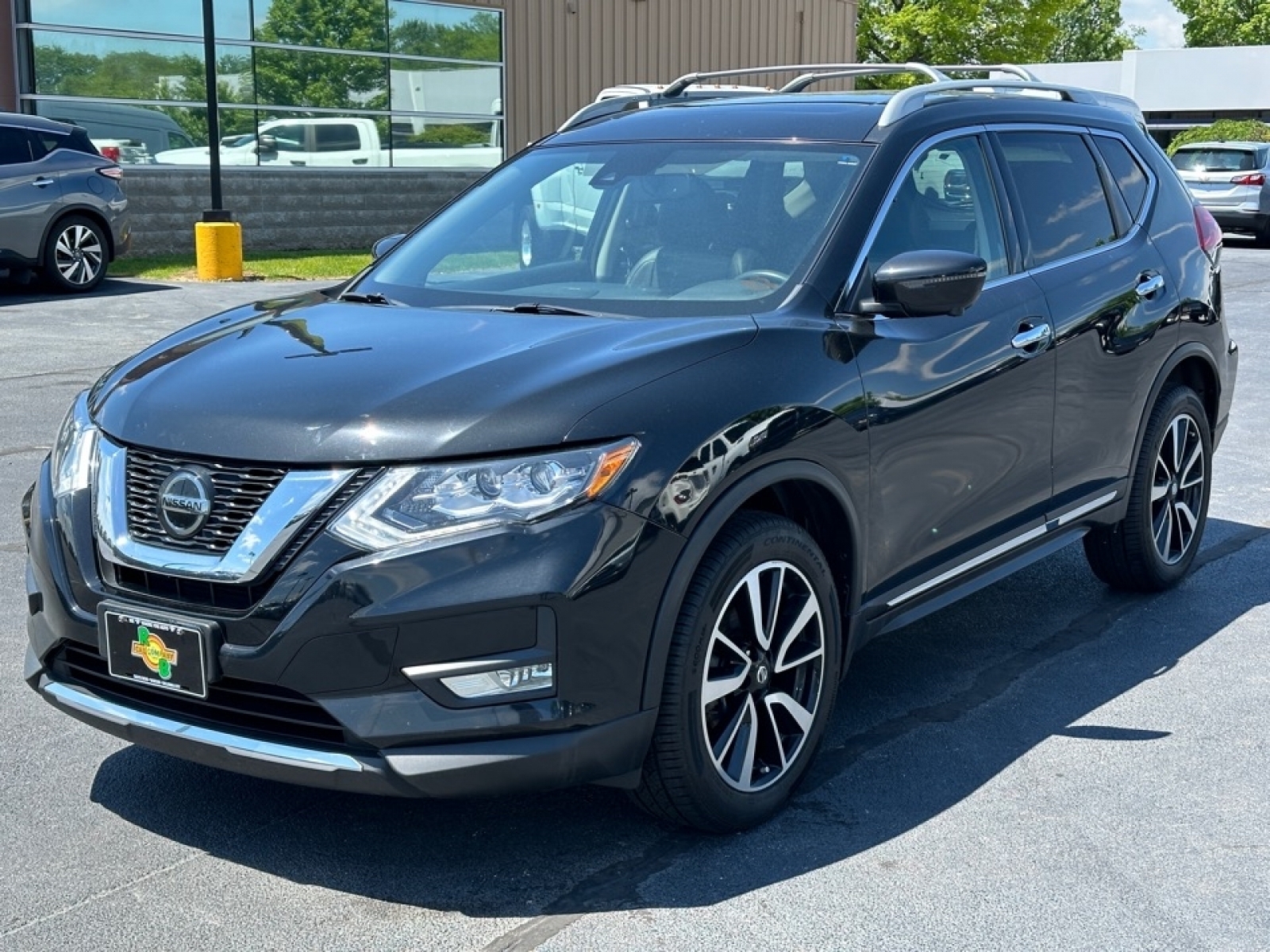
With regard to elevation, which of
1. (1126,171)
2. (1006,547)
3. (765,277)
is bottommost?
(1006,547)

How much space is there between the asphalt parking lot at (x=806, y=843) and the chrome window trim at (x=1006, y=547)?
0.42 meters

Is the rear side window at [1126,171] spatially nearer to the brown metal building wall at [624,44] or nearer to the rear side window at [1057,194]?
the rear side window at [1057,194]

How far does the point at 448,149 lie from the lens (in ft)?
82.8

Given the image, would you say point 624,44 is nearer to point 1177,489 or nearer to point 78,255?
point 78,255

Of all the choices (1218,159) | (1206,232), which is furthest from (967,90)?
(1218,159)

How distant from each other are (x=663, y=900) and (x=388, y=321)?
1638mm

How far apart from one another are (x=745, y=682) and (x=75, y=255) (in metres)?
13.7

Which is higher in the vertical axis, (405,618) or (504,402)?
(504,402)

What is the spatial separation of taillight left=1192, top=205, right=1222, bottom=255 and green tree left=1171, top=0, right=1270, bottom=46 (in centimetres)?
8069

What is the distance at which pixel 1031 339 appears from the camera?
15.9 feet

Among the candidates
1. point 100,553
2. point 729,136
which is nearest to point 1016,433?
point 729,136

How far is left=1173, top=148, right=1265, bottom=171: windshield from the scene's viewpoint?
2620cm

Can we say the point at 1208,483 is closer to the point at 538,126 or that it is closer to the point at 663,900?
the point at 663,900

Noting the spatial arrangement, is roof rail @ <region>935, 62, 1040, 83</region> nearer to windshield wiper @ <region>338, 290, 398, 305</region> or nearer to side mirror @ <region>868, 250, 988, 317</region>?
side mirror @ <region>868, 250, 988, 317</region>
